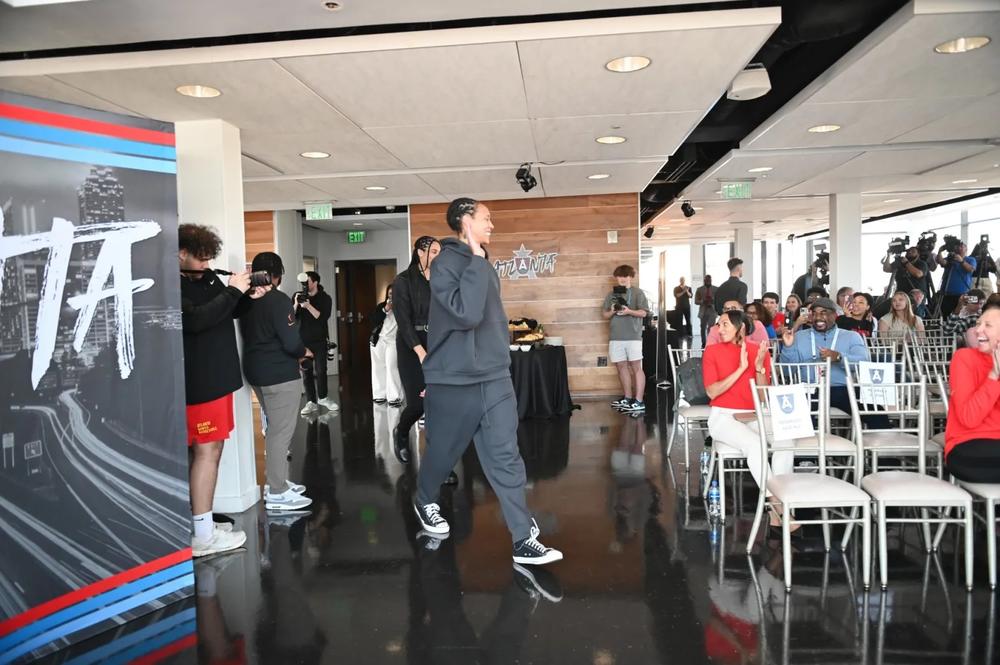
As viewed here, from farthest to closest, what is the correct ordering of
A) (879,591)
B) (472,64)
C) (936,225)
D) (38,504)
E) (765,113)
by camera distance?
(936,225) < (765,113) < (472,64) < (879,591) < (38,504)

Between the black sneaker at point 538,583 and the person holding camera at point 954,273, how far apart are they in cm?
691

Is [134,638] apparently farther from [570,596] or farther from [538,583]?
[570,596]

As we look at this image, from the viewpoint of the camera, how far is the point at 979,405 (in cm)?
304

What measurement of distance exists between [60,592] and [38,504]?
363 mm

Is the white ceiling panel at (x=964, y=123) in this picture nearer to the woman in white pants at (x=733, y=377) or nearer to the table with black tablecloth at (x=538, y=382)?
the woman in white pants at (x=733, y=377)

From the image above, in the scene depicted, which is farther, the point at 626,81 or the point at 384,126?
the point at 384,126

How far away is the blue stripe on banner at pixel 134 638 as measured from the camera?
8.95 ft

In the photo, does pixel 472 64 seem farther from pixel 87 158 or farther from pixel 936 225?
pixel 936 225

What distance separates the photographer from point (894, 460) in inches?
202

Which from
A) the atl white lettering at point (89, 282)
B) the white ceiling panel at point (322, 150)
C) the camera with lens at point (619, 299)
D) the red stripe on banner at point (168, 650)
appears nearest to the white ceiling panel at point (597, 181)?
the camera with lens at point (619, 299)

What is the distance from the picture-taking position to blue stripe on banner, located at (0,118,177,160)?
2564 mm

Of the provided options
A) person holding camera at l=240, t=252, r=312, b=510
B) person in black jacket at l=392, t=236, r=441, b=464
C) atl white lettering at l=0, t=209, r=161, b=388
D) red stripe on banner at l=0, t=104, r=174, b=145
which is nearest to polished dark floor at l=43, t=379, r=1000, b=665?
person holding camera at l=240, t=252, r=312, b=510

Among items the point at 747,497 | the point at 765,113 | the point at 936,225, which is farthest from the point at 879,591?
the point at 936,225

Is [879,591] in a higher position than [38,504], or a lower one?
lower
